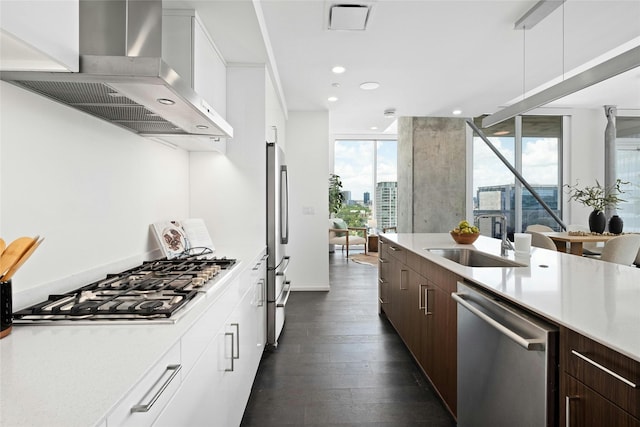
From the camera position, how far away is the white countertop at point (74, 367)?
22.9 inches

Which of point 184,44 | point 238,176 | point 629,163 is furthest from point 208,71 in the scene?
point 629,163

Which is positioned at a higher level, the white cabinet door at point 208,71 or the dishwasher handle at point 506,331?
the white cabinet door at point 208,71

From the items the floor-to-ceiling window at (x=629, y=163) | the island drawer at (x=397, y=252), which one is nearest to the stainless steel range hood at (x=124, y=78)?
the island drawer at (x=397, y=252)

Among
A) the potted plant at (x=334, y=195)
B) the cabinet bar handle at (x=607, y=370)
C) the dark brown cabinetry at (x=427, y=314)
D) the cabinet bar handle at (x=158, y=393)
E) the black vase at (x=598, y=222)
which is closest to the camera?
the cabinet bar handle at (x=158, y=393)

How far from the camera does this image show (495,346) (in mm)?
1427

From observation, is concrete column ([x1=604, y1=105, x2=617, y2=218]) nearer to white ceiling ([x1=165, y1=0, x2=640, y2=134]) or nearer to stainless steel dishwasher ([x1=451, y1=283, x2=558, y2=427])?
white ceiling ([x1=165, y1=0, x2=640, y2=134])

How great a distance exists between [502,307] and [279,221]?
6.56ft

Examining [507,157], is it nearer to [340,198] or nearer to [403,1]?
[340,198]

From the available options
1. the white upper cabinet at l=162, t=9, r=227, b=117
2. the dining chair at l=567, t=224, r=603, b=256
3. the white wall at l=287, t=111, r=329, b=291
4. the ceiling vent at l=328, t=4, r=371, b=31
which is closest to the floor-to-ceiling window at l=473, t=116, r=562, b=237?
the dining chair at l=567, t=224, r=603, b=256

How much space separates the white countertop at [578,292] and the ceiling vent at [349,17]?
182cm

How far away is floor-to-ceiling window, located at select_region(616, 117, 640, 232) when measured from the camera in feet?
20.7

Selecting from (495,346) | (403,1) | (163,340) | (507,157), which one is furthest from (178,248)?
(507,157)

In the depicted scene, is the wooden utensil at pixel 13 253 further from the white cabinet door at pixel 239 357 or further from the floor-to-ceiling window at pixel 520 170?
the floor-to-ceiling window at pixel 520 170

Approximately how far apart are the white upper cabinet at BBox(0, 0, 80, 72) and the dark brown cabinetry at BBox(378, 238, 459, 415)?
1878 millimetres
